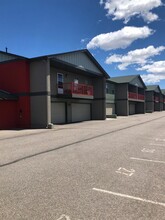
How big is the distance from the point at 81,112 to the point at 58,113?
494 centimetres

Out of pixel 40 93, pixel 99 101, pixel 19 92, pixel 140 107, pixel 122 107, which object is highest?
pixel 19 92

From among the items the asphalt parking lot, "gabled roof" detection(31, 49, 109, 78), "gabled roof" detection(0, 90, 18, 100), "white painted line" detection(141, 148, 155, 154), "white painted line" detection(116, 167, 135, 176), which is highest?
"gabled roof" detection(31, 49, 109, 78)

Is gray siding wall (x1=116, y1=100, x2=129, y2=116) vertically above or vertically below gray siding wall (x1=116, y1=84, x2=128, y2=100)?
below

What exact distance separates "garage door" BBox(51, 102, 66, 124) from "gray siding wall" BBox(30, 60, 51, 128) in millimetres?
3443

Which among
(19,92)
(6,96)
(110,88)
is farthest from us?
(110,88)

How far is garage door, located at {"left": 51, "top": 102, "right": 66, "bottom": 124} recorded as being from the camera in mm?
23116

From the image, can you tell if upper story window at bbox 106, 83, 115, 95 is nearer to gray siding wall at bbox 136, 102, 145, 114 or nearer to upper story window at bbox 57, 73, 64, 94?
gray siding wall at bbox 136, 102, 145, 114

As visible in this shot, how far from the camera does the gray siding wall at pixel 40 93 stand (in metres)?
19.1

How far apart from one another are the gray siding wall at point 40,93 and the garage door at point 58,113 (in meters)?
3.44

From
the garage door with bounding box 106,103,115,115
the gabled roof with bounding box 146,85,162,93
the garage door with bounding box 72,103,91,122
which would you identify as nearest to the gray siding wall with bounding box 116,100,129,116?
the garage door with bounding box 106,103,115,115

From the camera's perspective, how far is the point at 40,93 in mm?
19438

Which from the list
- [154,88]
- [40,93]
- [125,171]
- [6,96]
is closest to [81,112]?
[40,93]

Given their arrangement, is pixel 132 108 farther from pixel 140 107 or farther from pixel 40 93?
pixel 40 93

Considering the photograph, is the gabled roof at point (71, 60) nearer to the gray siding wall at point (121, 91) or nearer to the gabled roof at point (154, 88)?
the gray siding wall at point (121, 91)
